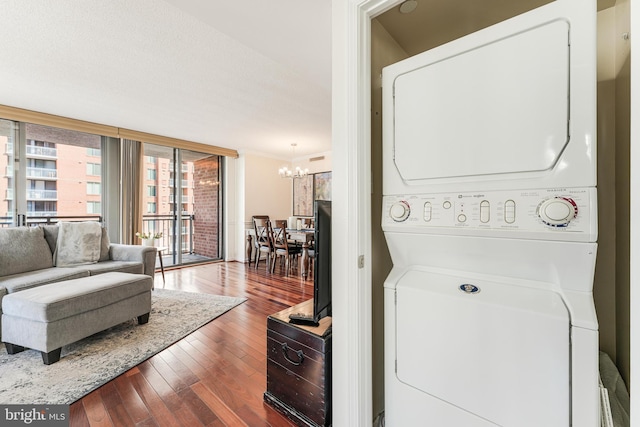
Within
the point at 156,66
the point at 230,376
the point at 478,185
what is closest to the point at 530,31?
the point at 478,185

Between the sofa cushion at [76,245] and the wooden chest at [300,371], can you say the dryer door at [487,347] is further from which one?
the sofa cushion at [76,245]

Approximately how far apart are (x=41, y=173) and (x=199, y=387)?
4261 millimetres

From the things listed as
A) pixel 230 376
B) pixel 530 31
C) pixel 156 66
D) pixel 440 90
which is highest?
pixel 156 66

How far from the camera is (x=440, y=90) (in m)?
1.01

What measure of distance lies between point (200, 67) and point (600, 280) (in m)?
3.10

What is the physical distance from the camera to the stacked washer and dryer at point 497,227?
75 centimetres

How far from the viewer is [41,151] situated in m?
3.90

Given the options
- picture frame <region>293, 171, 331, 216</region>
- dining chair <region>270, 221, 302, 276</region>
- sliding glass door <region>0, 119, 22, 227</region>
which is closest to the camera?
sliding glass door <region>0, 119, 22, 227</region>

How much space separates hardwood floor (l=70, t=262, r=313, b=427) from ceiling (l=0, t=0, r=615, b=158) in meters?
2.26

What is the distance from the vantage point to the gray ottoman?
6.25 ft

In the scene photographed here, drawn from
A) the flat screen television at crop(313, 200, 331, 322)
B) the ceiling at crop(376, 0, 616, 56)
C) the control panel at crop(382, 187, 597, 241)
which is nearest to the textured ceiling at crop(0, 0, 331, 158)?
the ceiling at crop(376, 0, 616, 56)

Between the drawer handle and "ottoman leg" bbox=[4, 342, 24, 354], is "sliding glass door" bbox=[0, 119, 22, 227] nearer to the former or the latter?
"ottoman leg" bbox=[4, 342, 24, 354]

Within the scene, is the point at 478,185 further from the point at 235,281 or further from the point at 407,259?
the point at 235,281

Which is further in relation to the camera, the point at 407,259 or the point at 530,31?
the point at 407,259
